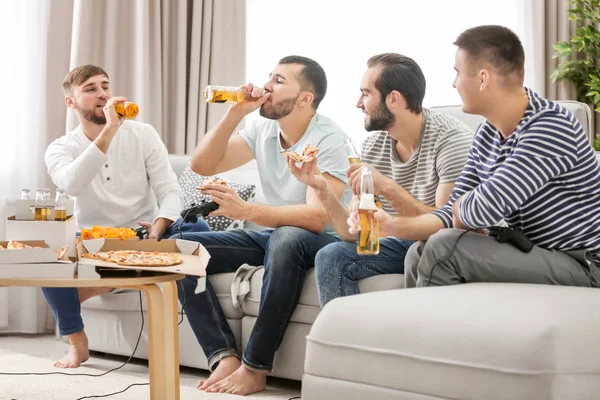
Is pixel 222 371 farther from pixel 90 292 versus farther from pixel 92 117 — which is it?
pixel 92 117

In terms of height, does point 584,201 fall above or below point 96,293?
above

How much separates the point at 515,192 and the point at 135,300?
159 cm

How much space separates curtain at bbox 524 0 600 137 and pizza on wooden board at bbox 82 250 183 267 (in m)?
3.12

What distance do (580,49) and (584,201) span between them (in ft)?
8.56

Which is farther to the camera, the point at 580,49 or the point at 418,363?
the point at 580,49

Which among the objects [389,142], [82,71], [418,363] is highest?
[82,71]

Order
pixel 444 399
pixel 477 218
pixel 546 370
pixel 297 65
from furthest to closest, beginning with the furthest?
pixel 297 65, pixel 477 218, pixel 444 399, pixel 546 370

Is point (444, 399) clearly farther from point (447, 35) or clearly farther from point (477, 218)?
point (447, 35)

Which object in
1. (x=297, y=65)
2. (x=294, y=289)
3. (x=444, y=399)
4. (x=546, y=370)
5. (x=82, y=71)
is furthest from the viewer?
(x=82, y=71)

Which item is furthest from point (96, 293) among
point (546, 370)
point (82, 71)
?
point (546, 370)

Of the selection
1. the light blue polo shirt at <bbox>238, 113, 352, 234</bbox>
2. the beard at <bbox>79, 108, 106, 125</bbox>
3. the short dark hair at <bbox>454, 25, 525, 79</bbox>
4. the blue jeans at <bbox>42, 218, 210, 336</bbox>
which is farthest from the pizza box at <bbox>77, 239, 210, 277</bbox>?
the beard at <bbox>79, 108, 106, 125</bbox>

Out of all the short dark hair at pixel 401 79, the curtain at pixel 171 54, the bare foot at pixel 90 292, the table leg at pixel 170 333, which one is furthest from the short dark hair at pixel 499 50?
the curtain at pixel 171 54

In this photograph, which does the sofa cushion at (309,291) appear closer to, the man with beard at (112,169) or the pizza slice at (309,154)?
the pizza slice at (309,154)

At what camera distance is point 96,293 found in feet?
10.2
